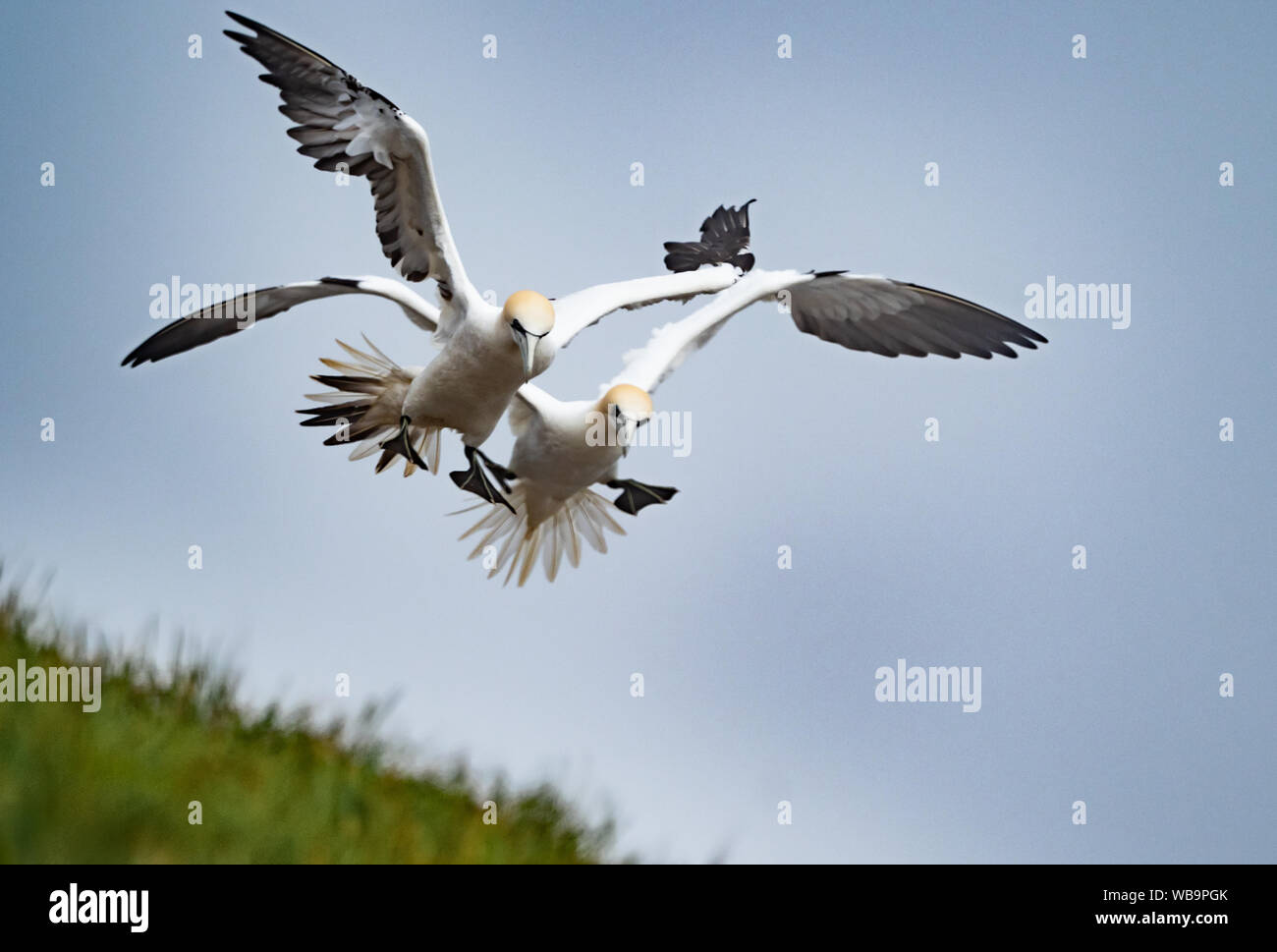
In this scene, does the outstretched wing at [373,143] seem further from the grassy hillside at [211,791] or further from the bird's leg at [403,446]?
the grassy hillside at [211,791]

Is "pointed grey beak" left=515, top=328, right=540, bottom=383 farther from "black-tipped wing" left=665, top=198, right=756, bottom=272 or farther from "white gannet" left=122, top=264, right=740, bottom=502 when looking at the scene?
"black-tipped wing" left=665, top=198, right=756, bottom=272

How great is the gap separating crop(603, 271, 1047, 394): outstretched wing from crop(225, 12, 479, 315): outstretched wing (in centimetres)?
152

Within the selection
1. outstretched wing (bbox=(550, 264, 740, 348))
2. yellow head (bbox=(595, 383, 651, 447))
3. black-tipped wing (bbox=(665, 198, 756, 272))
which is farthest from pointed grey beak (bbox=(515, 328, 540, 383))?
black-tipped wing (bbox=(665, 198, 756, 272))

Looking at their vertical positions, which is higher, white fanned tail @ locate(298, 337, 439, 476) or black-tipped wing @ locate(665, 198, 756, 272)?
black-tipped wing @ locate(665, 198, 756, 272)

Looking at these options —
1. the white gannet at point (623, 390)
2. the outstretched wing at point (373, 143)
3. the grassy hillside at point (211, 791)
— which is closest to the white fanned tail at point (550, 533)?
the white gannet at point (623, 390)

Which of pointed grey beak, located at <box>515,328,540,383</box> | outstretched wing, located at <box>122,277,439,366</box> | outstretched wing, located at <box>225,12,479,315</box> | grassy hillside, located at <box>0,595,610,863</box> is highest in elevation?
outstretched wing, located at <box>225,12,479,315</box>

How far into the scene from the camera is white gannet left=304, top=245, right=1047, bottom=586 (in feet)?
29.3

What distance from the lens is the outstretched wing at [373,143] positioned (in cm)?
799

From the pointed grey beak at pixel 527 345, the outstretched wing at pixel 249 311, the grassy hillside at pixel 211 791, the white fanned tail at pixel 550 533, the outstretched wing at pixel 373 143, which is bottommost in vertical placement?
the grassy hillside at pixel 211 791

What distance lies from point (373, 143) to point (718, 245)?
14.7 ft

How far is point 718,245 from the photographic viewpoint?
12109 millimetres

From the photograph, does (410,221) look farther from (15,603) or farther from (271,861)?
(271,861)

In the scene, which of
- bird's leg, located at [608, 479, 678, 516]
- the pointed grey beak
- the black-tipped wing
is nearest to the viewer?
the pointed grey beak

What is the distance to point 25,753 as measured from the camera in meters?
4.14
